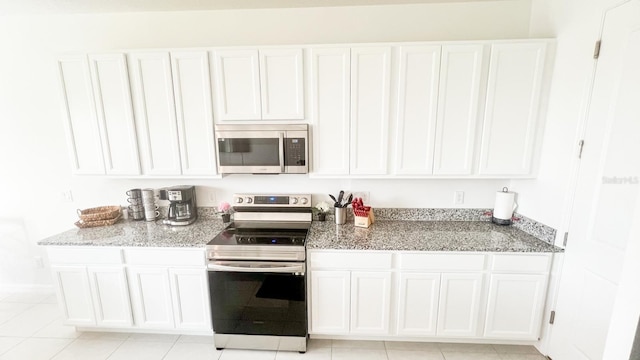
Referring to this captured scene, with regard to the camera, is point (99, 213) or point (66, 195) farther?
point (66, 195)

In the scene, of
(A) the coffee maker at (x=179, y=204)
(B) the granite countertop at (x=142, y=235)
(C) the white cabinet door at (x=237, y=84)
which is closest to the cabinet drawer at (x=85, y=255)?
(B) the granite countertop at (x=142, y=235)

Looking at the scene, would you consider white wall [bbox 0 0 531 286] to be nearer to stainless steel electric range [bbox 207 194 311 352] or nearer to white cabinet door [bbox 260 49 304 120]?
white cabinet door [bbox 260 49 304 120]

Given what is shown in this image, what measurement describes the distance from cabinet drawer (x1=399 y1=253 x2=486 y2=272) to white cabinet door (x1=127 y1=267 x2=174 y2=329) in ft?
6.22

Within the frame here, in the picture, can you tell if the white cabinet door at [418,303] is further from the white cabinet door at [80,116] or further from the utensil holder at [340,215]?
the white cabinet door at [80,116]

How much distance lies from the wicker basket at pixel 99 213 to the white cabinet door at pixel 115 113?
409 mm

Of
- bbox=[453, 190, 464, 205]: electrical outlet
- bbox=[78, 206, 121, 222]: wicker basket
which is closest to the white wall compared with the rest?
bbox=[453, 190, 464, 205]: electrical outlet

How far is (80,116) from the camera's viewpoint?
222 cm

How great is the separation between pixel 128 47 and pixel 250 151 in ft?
5.01

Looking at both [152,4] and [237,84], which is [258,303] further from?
[152,4]

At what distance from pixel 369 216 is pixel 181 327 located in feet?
6.01

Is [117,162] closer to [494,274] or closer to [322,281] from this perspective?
[322,281]

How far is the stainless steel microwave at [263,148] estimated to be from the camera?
7.00 feet

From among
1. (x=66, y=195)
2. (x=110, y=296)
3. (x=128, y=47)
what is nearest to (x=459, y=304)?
(x=110, y=296)

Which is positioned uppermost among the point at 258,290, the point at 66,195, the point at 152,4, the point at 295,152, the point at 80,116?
the point at 152,4
